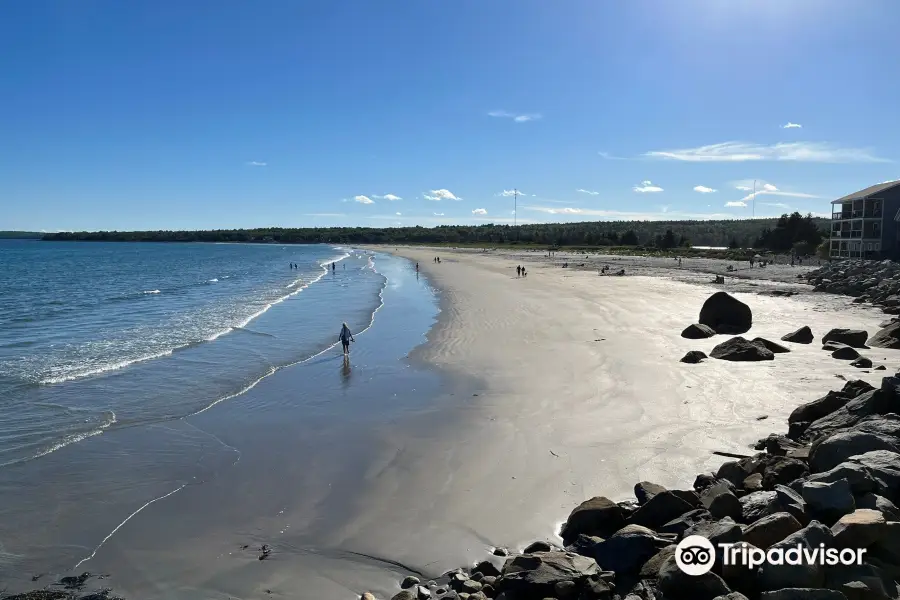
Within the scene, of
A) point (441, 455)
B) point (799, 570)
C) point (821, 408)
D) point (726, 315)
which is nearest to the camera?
point (799, 570)

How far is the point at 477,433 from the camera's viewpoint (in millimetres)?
11320

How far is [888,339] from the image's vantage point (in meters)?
16.3

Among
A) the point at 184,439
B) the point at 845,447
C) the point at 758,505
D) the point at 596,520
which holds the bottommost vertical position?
the point at 184,439

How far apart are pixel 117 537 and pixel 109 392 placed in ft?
27.4

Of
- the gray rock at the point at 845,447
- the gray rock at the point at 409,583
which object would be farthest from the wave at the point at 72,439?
the gray rock at the point at 845,447

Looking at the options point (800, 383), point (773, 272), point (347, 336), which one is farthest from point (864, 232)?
point (347, 336)

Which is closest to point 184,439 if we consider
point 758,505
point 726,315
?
point 758,505

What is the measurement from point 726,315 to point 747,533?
1715 cm

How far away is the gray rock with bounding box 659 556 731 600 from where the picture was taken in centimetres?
483

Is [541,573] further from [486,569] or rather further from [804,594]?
[804,594]

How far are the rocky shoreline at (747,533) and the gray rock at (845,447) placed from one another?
11 millimetres

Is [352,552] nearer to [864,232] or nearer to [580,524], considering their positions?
[580,524]

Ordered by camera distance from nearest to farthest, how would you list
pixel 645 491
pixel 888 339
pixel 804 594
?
1. pixel 804 594
2. pixel 645 491
3. pixel 888 339

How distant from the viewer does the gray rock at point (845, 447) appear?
664 cm
